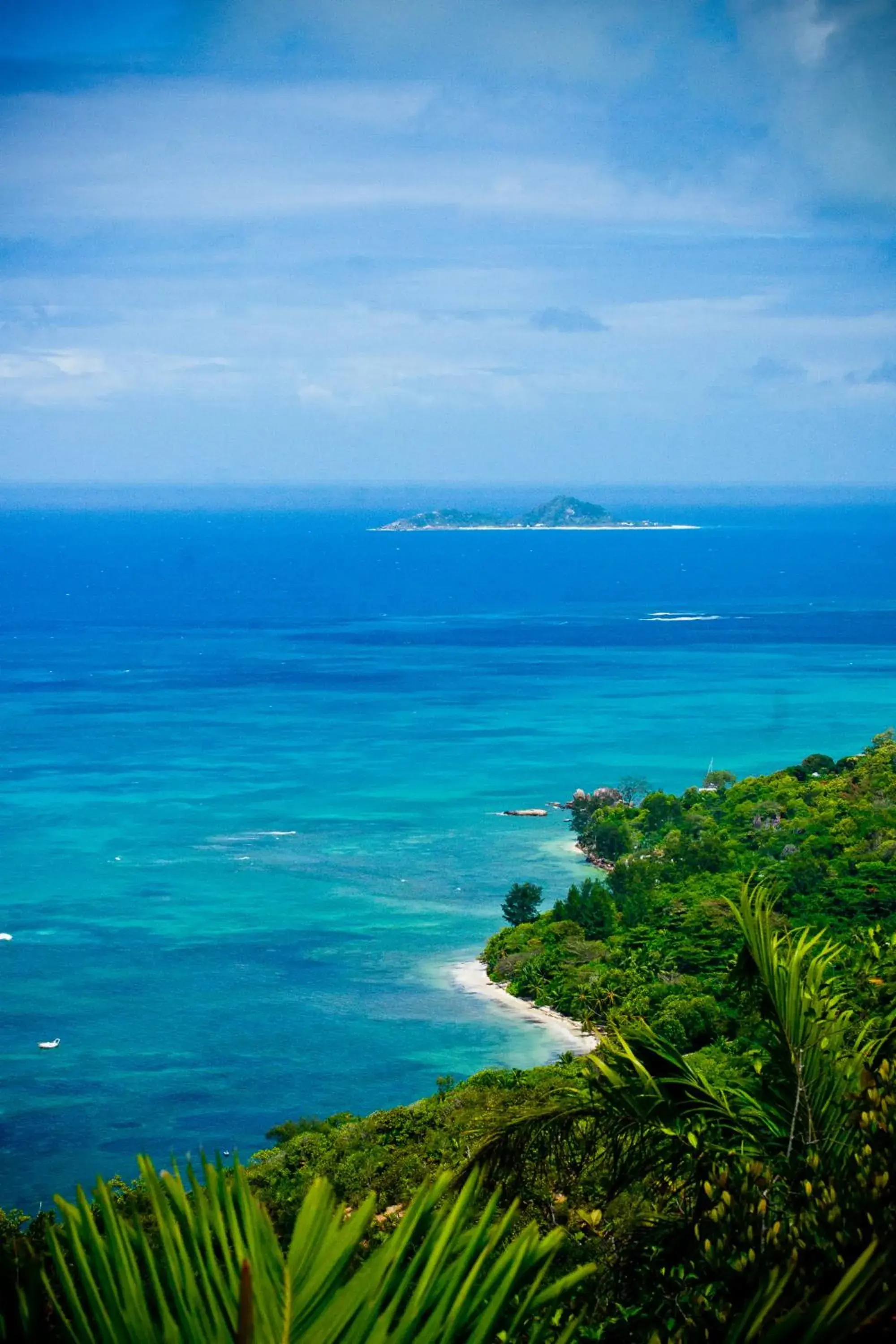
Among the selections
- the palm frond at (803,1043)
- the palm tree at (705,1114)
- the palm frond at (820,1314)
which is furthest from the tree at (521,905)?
the palm frond at (820,1314)

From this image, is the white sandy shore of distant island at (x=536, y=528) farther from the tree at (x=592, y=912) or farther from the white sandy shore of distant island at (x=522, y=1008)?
the white sandy shore of distant island at (x=522, y=1008)

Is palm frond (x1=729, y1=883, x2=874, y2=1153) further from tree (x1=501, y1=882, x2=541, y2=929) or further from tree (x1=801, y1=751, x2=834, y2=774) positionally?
tree (x1=801, y1=751, x2=834, y2=774)

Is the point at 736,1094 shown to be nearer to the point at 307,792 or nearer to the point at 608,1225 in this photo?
the point at 608,1225

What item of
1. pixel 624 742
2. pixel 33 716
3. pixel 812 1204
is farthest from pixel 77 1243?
pixel 33 716

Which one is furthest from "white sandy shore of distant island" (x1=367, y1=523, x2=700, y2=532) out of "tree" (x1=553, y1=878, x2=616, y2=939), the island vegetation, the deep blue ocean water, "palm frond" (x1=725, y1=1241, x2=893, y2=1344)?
"palm frond" (x1=725, y1=1241, x2=893, y2=1344)

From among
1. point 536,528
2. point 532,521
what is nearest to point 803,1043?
point 536,528

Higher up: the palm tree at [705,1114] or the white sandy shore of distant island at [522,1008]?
the palm tree at [705,1114]
